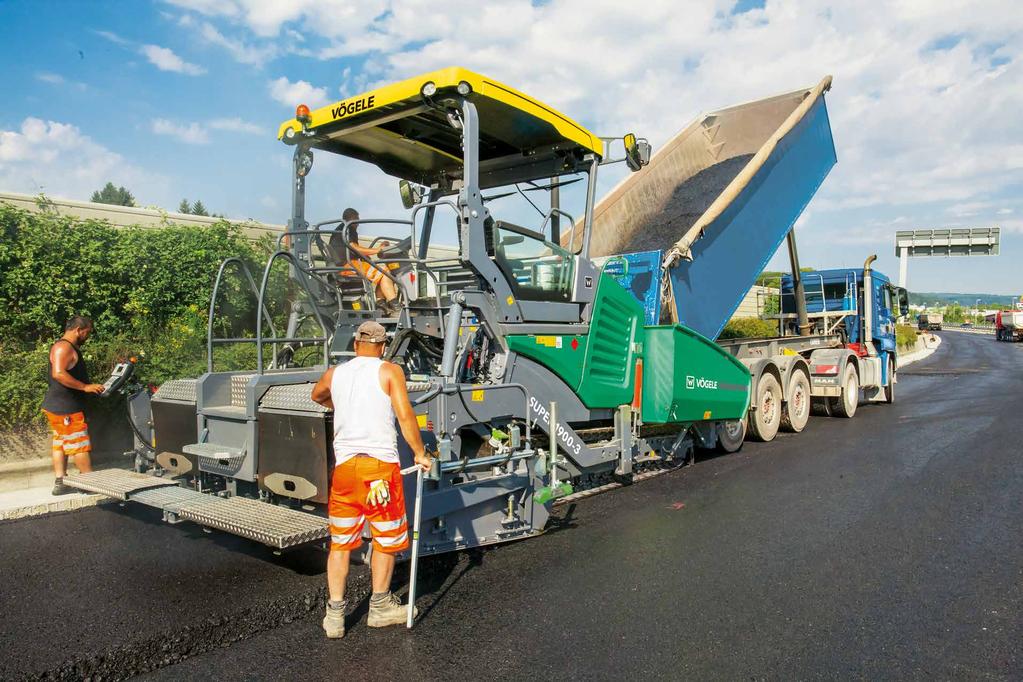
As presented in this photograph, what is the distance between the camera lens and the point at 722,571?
4266 mm

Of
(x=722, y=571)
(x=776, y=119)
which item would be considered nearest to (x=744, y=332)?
(x=776, y=119)

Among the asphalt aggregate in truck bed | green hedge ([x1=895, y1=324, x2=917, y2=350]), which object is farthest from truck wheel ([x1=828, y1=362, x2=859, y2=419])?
green hedge ([x1=895, y1=324, x2=917, y2=350])

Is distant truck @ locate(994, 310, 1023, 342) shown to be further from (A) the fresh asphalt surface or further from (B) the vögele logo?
(B) the vögele logo

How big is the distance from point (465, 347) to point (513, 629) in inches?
70.3

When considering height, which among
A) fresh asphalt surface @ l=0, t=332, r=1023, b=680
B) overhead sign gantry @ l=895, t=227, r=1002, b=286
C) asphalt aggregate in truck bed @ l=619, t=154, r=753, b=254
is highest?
overhead sign gantry @ l=895, t=227, r=1002, b=286

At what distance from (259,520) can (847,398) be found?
9.67 m

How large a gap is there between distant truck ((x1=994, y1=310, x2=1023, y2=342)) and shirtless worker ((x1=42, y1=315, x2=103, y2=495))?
56.7 m

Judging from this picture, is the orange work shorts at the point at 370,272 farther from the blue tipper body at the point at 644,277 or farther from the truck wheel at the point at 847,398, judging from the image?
the truck wheel at the point at 847,398

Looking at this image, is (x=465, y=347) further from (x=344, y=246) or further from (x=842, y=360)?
(x=842, y=360)

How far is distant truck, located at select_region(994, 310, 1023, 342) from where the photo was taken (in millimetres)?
48906

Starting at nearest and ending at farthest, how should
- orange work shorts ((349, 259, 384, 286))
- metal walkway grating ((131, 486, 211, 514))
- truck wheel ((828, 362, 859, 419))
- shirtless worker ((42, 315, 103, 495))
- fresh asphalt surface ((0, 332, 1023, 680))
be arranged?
1. fresh asphalt surface ((0, 332, 1023, 680))
2. metal walkway grating ((131, 486, 211, 514))
3. orange work shorts ((349, 259, 384, 286))
4. shirtless worker ((42, 315, 103, 495))
5. truck wheel ((828, 362, 859, 419))

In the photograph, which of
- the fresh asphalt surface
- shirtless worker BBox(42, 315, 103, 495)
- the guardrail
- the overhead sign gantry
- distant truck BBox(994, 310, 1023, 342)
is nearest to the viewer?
the fresh asphalt surface

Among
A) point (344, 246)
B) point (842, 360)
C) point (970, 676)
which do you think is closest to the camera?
point (970, 676)

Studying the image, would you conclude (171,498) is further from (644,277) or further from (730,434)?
(730,434)
